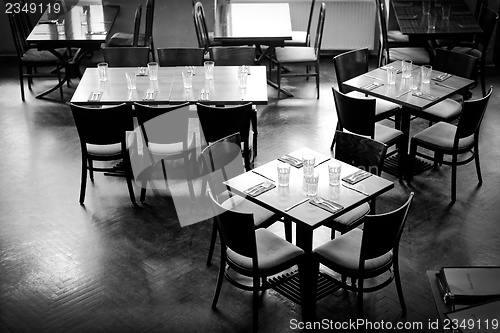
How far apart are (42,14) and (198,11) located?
9.31 ft

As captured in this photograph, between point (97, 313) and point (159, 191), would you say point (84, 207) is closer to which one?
point (159, 191)

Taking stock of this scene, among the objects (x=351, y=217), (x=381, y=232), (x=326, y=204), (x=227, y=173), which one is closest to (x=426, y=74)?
(x=351, y=217)

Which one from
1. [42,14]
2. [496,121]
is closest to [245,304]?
[496,121]

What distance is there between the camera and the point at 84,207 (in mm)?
6090

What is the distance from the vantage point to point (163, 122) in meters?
5.94

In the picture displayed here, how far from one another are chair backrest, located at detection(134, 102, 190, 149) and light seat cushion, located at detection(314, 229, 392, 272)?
204cm

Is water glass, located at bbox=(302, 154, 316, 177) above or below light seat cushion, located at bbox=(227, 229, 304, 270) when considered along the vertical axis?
above

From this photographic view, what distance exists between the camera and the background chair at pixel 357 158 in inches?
194

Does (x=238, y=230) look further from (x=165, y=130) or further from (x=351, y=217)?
(x=165, y=130)

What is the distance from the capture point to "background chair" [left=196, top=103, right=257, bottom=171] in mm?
5836

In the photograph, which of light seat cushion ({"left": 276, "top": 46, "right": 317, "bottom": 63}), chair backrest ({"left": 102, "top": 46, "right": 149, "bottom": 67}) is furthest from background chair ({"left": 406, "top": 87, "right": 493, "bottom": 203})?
chair backrest ({"left": 102, "top": 46, "right": 149, "bottom": 67})

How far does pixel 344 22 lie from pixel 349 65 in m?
2.62

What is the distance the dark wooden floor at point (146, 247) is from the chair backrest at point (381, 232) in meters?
0.64

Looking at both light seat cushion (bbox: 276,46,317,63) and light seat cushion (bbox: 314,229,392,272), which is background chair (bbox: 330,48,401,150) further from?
light seat cushion (bbox: 314,229,392,272)
